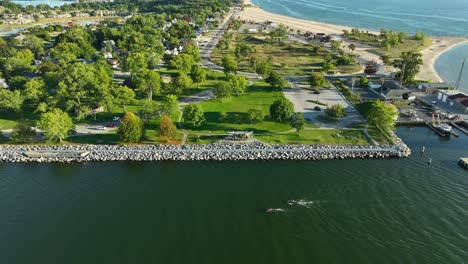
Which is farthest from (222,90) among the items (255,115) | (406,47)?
(406,47)

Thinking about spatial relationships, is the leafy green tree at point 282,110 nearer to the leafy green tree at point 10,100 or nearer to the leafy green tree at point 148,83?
the leafy green tree at point 148,83

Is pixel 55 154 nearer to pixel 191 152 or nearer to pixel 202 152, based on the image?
pixel 191 152

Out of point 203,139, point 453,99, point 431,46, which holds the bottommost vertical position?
point 203,139

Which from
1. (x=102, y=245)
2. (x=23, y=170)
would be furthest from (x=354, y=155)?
(x=23, y=170)

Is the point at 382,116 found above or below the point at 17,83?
below

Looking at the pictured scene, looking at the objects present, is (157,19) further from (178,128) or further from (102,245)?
(102,245)

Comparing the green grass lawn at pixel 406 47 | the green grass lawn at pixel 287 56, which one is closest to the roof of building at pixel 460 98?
the green grass lawn at pixel 287 56
